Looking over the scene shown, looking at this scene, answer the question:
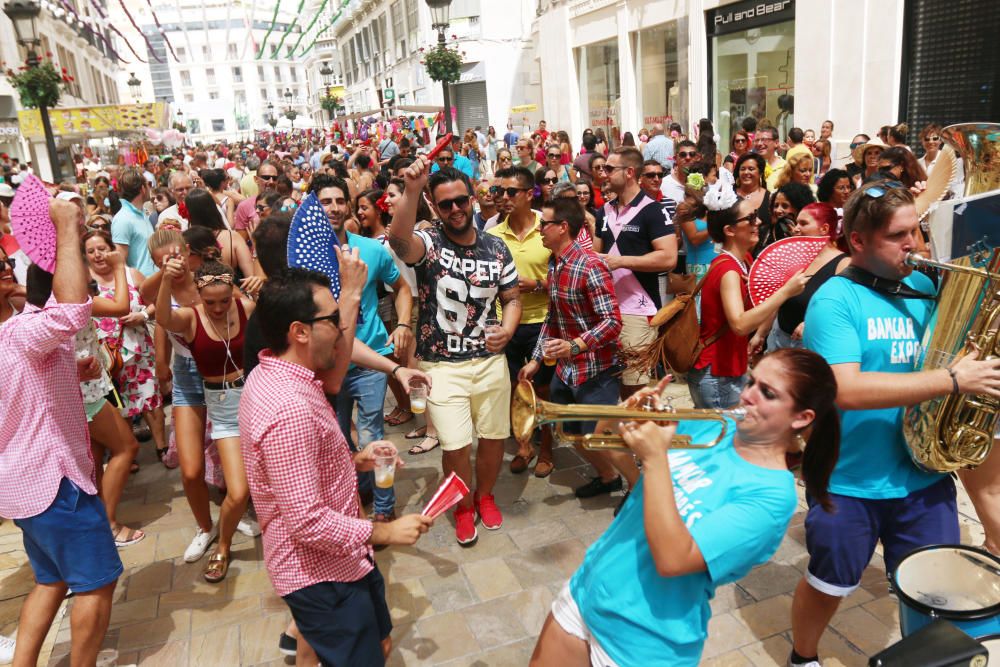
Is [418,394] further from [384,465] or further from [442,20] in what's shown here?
[442,20]

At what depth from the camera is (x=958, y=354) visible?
2354 mm

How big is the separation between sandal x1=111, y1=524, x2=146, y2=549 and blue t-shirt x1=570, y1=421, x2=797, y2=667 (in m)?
3.65

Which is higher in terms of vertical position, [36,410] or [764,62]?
[764,62]

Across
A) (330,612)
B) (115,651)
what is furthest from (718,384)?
(115,651)

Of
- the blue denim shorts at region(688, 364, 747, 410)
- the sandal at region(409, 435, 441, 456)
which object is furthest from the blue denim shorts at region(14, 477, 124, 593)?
the blue denim shorts at region(688, 364, 747, 410)

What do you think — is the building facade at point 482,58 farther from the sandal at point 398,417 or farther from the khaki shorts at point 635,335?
the khaki shorts at point 635,335

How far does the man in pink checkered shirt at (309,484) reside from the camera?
2154 mm

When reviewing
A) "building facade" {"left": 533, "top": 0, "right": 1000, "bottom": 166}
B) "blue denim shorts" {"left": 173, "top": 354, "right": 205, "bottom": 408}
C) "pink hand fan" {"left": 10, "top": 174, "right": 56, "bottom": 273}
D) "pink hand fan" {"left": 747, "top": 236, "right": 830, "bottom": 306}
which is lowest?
"blue denim shorts" {"left": 173, "top": 354, "right": 205, "bottom": 408}

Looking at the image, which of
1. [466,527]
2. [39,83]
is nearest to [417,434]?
[466,527]

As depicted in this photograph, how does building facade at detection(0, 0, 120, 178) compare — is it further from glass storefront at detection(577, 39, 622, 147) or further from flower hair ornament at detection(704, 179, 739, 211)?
flower hair ornament at detection(704, 179, 739, 211)

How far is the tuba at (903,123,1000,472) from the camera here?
234 centimetres

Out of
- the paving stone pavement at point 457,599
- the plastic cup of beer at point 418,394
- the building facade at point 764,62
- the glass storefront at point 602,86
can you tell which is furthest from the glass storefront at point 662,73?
the plastic cup of beer at point 418,394

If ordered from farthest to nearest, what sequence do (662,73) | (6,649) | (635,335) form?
(662,73)
(635,335)
(6,649)

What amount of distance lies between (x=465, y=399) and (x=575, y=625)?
208cm
